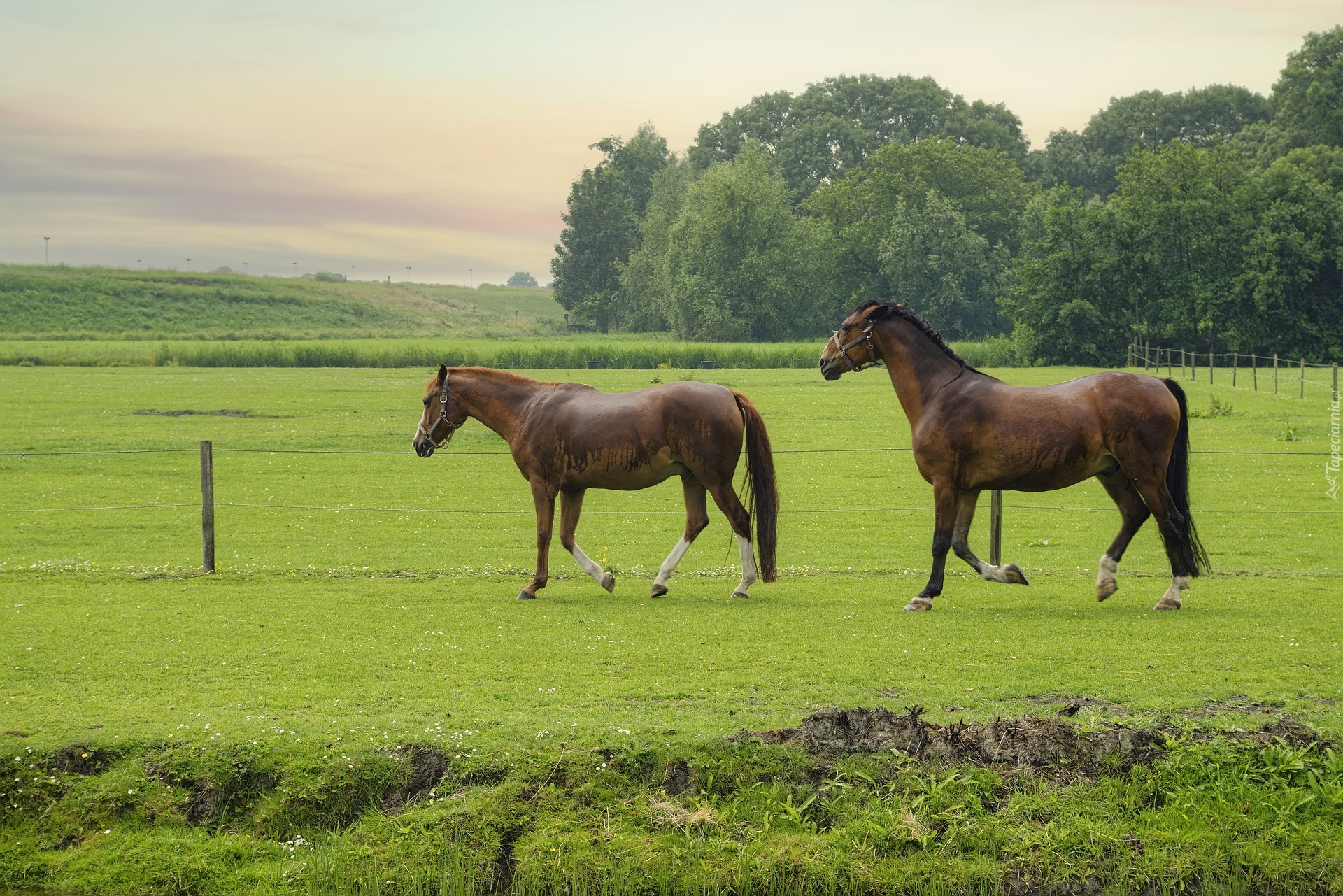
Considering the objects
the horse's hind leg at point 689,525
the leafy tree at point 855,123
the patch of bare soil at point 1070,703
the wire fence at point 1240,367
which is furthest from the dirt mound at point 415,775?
the leafy tree at point 855,123

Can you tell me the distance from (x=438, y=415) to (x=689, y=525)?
3.03 meters

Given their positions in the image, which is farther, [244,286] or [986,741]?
[244,286]

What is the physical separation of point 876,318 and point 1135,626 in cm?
389

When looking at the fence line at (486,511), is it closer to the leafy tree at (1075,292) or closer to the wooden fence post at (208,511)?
the wooden fence post at (208,511)

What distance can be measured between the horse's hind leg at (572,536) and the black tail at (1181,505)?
5528 millimetres

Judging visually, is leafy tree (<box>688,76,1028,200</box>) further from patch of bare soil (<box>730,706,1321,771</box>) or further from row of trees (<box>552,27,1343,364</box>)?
patch of bare soil (<box>730,706,1321,771</box>)

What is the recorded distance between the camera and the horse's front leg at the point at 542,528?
1248cm

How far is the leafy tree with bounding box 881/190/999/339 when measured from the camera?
269ft

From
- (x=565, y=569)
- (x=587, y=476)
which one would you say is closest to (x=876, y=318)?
(x=587, y=476)

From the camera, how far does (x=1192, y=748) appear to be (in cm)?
738

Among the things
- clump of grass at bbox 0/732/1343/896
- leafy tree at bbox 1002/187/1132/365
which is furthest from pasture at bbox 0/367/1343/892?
leafy tree at bbox 1002/187/1132/365

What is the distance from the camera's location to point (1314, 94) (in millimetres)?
75250

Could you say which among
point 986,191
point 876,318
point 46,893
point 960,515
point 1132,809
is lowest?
point 46,893

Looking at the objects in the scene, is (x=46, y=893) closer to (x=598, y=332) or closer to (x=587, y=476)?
(x=587, y=476)
